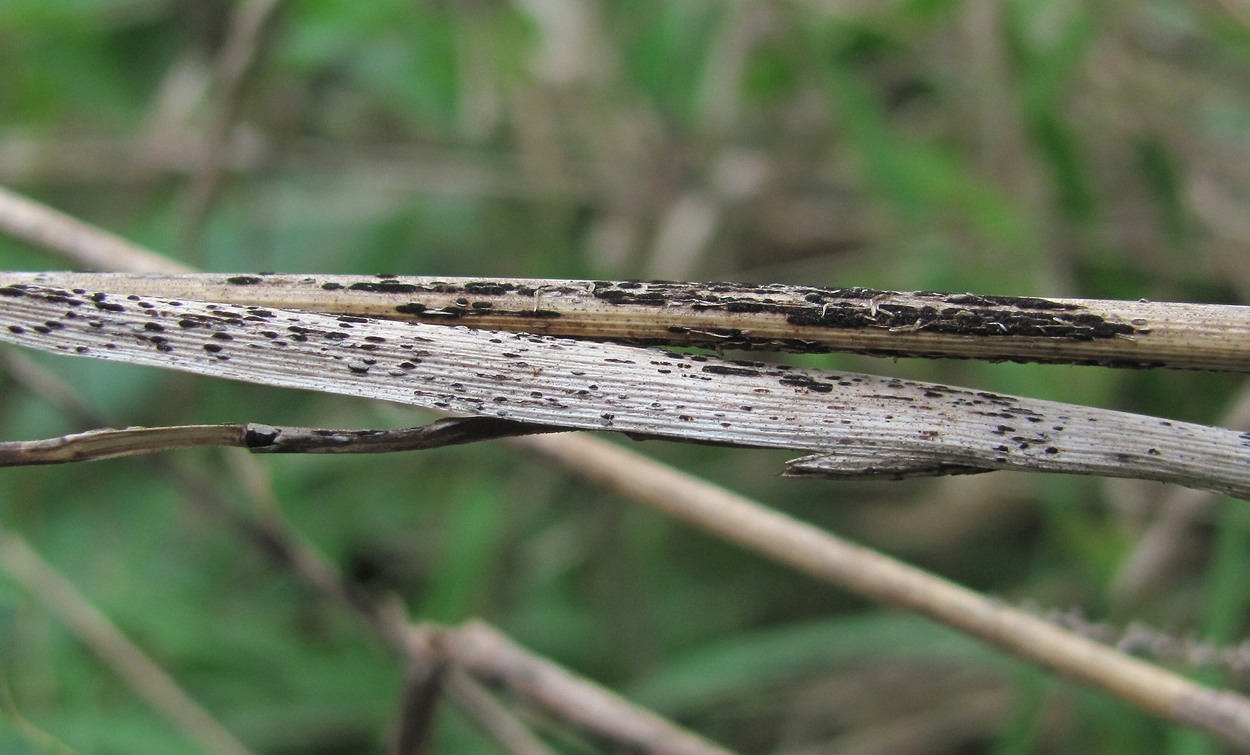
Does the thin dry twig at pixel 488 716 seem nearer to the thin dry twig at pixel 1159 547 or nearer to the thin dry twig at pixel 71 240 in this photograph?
the thin dry twig at pixel 71 240

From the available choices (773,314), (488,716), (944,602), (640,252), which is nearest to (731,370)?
(773,314)

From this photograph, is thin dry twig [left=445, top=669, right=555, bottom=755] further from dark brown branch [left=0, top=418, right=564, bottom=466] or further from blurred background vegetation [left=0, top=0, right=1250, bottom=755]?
dark brown branch [left=0, top=418, right=564, bottom=466]

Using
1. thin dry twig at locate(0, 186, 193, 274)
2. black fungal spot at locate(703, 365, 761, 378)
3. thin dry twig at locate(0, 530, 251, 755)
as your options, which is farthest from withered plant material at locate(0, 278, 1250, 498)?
thin dry twig at locate(0, 530, 251, 755)

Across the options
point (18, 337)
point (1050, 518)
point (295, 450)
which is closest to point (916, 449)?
point (295, 450)

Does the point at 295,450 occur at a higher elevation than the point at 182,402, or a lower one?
higher

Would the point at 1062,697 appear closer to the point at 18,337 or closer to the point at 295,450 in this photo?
the point at 295,450

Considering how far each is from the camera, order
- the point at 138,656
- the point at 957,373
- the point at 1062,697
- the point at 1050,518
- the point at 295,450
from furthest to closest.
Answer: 1. the point at 957,373
2. the point at 1050,518
3. the point at 1062,697
4. the point at 138,656
5. the point at 295,450

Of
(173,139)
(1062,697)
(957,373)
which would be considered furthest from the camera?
(173,139)

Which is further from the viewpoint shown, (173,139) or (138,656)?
(173,139)
